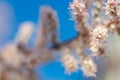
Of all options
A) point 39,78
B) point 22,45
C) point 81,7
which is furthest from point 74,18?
point 22,45

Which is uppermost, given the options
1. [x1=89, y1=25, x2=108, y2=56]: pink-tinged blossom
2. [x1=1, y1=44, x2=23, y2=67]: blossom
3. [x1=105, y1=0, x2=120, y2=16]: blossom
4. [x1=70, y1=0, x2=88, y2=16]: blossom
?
[x1=1, y1=44, x2=23, y2=67]: blossom

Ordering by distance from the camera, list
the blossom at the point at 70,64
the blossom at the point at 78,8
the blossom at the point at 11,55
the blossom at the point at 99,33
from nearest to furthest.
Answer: the blossom at the point at 99,33
the blossom at the point at 78,8
the blossom at the point at 70,64
the blossom at the point at 11,55

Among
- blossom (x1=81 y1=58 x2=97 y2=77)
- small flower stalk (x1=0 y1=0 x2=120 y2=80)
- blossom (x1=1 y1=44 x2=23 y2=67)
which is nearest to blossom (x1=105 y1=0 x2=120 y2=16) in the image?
small flower stalk (x1=0 y1=0 x2=120 y2=80)

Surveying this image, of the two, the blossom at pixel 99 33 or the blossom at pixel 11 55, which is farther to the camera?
the blossom at pixel 11 55

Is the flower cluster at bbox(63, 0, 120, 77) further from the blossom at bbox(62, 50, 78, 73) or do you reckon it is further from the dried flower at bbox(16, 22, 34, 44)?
the dried flower at bbox(16, 22, 34, 44)

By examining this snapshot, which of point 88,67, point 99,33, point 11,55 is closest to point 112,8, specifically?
point 99,33

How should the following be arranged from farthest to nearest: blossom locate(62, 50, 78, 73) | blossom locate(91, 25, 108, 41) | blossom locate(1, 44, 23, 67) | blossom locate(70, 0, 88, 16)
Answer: blossom locate(1, 44, 23, 67) < blossom locate(62, 50, 78, 73) < blossom locate(70, 0, 88, 16) < blossom locate(91, 25, 108, 41)

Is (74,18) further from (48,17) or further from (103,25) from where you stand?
(48,17)

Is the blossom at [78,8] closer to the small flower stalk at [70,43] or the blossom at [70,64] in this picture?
the small flower stalk at [70,43]

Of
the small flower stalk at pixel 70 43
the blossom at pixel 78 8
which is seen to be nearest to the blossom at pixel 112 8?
the small flower stalk at pixel 70 43
